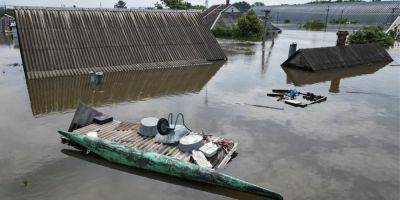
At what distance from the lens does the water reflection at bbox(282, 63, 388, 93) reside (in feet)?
73.7

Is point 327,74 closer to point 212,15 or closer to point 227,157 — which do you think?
point 227,157

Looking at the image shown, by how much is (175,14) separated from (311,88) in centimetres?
1449

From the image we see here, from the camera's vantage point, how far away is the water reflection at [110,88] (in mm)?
16438

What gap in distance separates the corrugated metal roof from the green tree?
23.4m

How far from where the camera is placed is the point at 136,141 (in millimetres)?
11008

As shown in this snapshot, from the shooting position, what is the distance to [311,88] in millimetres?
20891

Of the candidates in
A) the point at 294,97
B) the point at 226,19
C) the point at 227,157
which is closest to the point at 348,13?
the point at 226,19

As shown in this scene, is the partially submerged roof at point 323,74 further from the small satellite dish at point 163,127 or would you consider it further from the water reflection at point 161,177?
the water reflection at point 161,177

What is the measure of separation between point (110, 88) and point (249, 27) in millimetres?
37240

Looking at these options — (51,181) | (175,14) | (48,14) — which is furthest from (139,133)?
(175,14)

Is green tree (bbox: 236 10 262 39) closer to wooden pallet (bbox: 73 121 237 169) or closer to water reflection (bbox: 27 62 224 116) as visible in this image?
water reflection (bbox: 27 62 224 116)

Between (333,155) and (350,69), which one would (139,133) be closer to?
(333,155)

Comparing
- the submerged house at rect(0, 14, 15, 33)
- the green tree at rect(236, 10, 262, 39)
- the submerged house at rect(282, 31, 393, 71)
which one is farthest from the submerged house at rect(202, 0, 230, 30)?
the submerged house at rect(0, 14, 15, 33)

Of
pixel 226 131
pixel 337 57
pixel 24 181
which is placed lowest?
pixel 24 181
